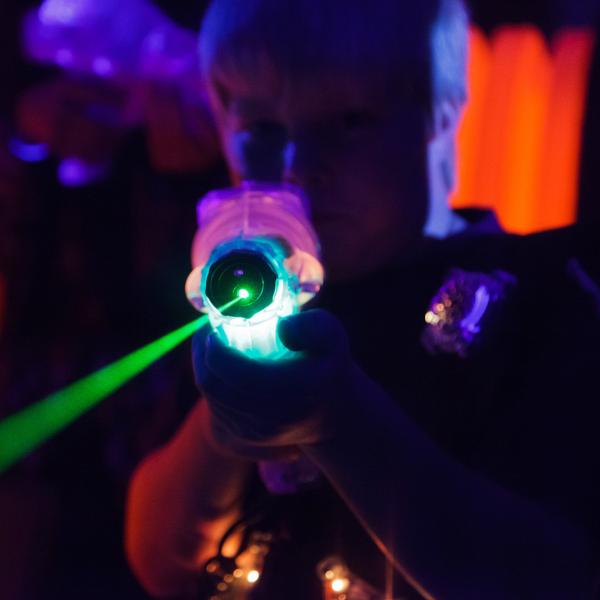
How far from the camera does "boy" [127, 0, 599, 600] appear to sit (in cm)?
47

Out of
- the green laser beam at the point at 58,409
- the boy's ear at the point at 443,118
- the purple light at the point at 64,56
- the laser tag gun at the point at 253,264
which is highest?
the laser tag gun at the point at 253,264

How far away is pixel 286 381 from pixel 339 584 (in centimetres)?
24

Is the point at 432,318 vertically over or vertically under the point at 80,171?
over

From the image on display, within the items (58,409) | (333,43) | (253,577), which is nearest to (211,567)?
(253,577)

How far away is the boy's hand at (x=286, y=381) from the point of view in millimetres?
418

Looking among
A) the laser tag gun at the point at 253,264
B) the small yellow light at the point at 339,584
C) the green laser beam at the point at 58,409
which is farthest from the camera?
the green laser beam at the point at 58,409

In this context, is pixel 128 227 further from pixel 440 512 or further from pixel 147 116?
pixel 440 512

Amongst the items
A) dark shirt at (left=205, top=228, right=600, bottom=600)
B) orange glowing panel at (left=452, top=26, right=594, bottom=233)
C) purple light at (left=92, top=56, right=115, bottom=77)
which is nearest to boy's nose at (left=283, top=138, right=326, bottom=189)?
dark shirt at (left=205, top=228, right=600, bottom=600)

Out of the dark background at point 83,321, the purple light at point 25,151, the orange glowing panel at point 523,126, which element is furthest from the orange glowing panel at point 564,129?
the purple light at point 25,151

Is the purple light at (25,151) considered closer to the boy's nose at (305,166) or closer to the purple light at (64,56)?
the purple light at (64,56)

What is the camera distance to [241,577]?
61 centimetres

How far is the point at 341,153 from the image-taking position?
0.61 metres

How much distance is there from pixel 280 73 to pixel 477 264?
227mm

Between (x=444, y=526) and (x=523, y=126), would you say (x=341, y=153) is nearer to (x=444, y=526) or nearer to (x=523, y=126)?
(x=444, y=526)
